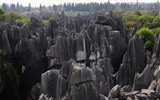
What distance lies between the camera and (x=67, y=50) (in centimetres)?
1927

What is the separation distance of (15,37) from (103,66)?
8.23 meters

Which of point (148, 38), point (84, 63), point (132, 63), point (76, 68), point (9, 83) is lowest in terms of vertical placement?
point (9, 83)

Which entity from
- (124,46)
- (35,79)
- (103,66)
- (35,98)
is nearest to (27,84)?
(35,79)

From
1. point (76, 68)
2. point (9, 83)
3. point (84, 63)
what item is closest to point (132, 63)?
point (84, 63)

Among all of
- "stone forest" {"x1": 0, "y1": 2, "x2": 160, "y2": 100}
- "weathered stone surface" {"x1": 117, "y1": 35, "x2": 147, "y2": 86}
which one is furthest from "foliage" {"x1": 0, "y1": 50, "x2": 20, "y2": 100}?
"weathered stone surface" {"x1": 117, "y1": 35, "x2": 147, "y2": 86}

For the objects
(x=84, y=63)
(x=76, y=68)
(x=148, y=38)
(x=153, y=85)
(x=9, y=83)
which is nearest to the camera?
(x=76, y=68)

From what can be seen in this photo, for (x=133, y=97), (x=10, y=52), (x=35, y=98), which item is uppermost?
(x=10, y=52)

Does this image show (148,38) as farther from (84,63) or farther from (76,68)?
(76,68)

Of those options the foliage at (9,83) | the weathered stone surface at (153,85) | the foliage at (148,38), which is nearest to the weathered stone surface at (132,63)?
the weathered stone surface at (153,85)

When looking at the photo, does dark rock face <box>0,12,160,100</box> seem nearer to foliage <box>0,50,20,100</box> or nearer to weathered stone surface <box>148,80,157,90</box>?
weathered stone surface <box>148,80,157,90</box>

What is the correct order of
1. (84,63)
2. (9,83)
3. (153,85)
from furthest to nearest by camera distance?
(9,83) → (153,85) → (84,63)

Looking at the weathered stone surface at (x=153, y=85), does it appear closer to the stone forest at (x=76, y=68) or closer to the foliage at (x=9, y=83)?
the stone forest at (x=76, y=68)

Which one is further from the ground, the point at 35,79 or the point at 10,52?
the point at 10,52

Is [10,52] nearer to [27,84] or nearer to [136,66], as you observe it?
[27,84]
